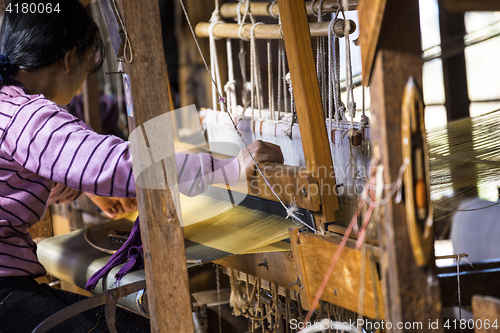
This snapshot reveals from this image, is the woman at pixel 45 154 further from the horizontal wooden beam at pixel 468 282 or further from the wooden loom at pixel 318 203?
the horizontal wooden beam at pixel 468 282

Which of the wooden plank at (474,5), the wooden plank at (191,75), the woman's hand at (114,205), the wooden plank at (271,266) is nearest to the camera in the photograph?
the wooden plank at (271,266)

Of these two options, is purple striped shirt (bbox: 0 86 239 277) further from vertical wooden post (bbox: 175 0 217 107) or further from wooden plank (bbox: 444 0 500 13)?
wooden plank (bbox: 444 0 500 13)

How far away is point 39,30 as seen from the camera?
139 centimetres

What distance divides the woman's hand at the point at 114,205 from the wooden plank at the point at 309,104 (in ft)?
3.98

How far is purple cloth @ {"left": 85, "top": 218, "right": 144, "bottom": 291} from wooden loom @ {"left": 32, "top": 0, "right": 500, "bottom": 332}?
1.19ft

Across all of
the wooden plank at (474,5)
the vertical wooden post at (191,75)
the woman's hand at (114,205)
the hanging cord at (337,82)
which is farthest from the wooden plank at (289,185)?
the wooden plank at (474,5)

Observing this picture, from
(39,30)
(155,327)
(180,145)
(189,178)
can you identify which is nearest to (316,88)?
(189,178)

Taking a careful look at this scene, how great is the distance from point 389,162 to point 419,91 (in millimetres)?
118

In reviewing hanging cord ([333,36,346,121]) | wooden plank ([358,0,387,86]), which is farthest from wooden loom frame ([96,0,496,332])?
hanging cord ([333,36,346,121])

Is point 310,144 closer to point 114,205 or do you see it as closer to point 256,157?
point 256,157

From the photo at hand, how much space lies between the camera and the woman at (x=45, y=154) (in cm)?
119

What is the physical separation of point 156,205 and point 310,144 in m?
0.41

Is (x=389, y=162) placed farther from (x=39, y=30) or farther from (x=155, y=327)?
(x=39, y=30)

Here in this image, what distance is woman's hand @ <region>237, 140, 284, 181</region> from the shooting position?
1315 millimetres
